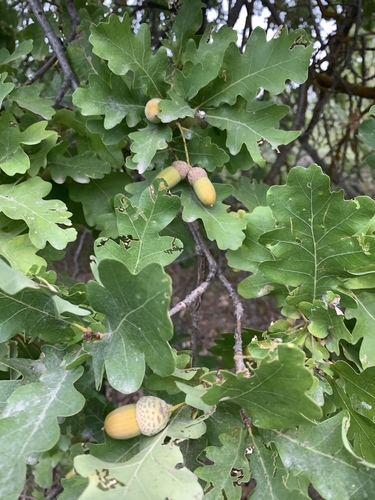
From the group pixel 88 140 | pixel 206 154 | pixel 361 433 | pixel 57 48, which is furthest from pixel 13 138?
pixel 361 433

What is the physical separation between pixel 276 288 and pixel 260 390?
1.42ft

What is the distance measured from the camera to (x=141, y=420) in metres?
0.99

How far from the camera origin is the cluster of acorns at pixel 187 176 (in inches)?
50.4

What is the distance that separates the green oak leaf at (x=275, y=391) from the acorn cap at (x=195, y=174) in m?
0.55

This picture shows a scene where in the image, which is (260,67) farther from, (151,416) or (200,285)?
(151,416)

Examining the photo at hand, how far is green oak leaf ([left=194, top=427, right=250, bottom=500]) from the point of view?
3.22ft

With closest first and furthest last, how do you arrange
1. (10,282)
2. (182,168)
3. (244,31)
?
(10,282)
(182,168)
(244,31)

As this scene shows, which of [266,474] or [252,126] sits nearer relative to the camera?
[266,474]

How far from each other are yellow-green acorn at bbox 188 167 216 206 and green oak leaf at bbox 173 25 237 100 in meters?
0.21

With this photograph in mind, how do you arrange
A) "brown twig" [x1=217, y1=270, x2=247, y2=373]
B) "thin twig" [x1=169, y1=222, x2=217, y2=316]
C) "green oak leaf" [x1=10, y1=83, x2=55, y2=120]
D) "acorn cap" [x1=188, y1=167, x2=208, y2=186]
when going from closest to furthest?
"brown twig" [x1=217, y1=270, x2=247, y2=373] < "thin twig" [x1=169, y1=222, x2=217, y2=316] < "acorn cap" [x1=188, y1=167, x2=208, y2=186] < "green oak leaf" [x1=10, y1=83, x2=55, y2=120]

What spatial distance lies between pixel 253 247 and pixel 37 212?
57cm

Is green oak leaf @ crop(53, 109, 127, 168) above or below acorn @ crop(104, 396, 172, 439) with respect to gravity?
above

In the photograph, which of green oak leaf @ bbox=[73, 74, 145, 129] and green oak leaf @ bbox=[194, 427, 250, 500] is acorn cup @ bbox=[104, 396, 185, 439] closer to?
green oak leaf @ bbox=[194, 427, 250, 500]

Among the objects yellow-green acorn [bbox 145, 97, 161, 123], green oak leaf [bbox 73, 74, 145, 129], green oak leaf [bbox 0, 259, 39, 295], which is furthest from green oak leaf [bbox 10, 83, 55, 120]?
green oak leaf [bbox 0, 259, 39, 295]
